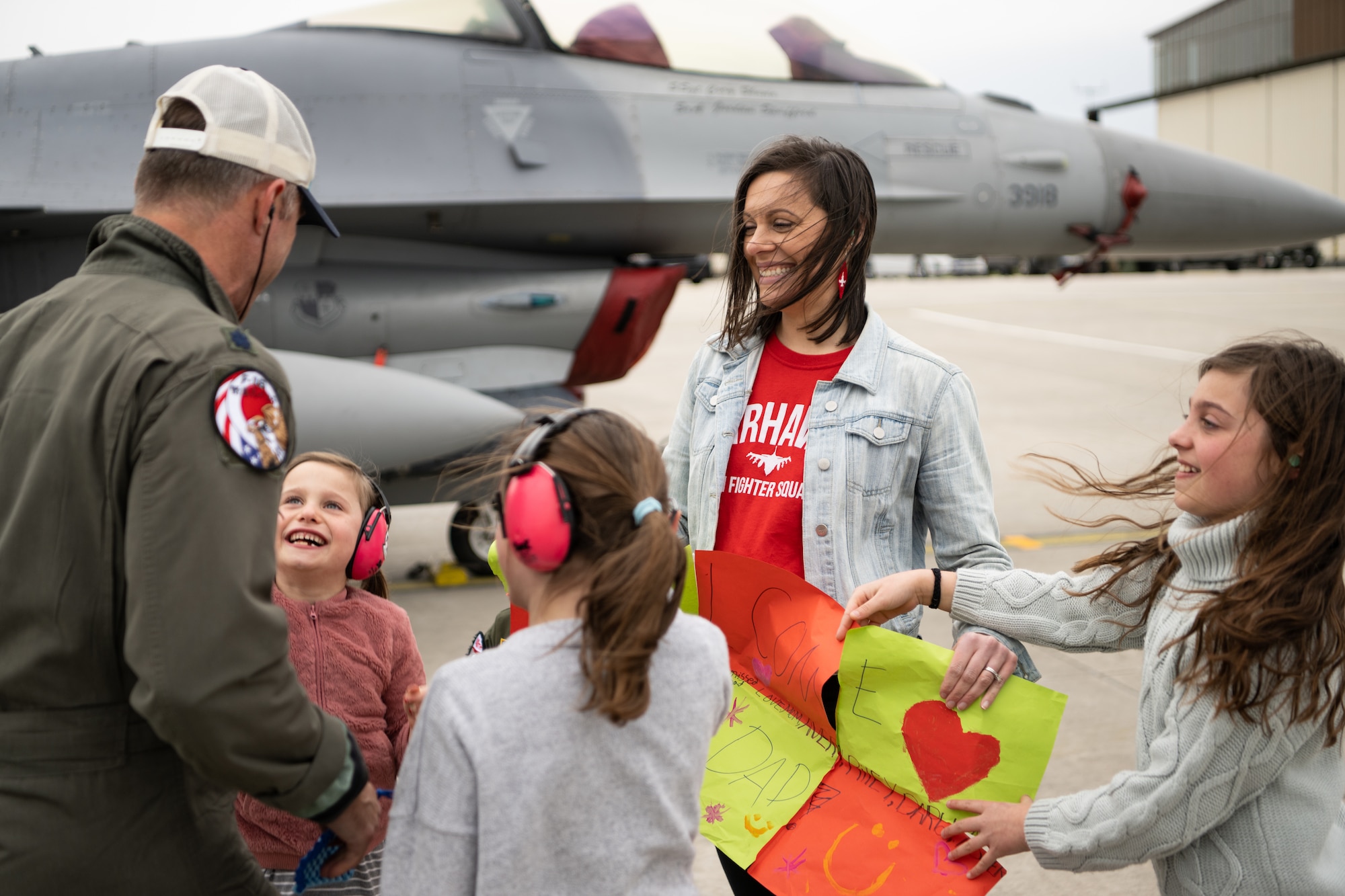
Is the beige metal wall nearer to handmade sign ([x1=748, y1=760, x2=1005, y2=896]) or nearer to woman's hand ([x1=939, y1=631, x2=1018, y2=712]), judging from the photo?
woman's hand ([x1=939, y1=631, x2=1018, y2=712])

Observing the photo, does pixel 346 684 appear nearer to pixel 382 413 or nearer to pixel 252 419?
pixel 252 419

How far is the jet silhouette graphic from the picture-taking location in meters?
2.28

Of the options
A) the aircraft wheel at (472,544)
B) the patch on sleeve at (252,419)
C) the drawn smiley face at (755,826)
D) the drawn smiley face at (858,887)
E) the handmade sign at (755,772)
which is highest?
the patch on sleeve at (252,419)

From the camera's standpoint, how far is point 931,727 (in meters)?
2.00

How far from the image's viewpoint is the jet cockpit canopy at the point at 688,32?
6645 mm

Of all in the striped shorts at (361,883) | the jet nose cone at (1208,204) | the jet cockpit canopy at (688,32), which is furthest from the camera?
the jet nose cone at (1208,204)

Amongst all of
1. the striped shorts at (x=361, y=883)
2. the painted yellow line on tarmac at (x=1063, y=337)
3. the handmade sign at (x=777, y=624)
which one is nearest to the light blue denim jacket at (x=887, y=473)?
the handmade sign at (x=777, y=624)

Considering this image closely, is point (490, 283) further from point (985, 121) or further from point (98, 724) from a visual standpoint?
point (98, 724)

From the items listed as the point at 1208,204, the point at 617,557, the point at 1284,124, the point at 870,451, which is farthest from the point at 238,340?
the point at 1284,124

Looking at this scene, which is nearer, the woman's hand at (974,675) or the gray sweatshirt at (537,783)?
the gray sweatshirt at (537,783)

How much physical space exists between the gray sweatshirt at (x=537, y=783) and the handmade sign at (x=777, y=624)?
2.05 ft

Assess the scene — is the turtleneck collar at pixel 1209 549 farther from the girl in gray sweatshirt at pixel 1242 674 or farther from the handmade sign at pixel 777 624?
the handmade sign at pixel 777 624

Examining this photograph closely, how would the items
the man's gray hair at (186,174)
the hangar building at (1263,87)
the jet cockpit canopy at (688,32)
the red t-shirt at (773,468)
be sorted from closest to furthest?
the man's gray hair at (186,174), the red t-shirt at (773,468), the jet cockpit canopy at (688,32), the hangar building at (1263,87)

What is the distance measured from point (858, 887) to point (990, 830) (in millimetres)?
265
